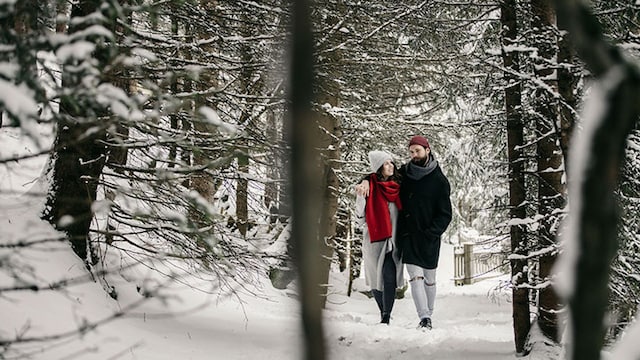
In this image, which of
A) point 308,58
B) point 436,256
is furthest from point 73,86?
point 436,256

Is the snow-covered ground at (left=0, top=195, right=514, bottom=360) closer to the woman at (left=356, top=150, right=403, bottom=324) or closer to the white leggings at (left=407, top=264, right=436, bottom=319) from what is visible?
the white leggings at (left=407, top=264, right=436, bottom=319)

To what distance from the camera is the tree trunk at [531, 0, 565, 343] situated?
18.2 ft

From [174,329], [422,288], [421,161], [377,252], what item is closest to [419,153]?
[421,161]

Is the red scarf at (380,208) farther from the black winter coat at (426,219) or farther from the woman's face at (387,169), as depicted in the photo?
the black winter coat at (426,219)

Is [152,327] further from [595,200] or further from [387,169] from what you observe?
[595,200]

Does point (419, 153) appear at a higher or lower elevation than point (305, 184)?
higher

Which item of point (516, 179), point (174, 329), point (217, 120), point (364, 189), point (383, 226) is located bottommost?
point (174, 329)

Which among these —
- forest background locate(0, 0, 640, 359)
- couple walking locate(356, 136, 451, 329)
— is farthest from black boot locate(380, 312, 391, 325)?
forest background locate(0, 0, 640, 359)

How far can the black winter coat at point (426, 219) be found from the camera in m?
7.57

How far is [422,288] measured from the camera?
24.8ft

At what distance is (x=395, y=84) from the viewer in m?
10.9

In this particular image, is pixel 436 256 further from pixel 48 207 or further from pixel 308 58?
pixel 308 58

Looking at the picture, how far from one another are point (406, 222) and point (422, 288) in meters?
A: 0.79

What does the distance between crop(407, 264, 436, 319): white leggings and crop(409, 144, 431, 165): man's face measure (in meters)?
1.23
